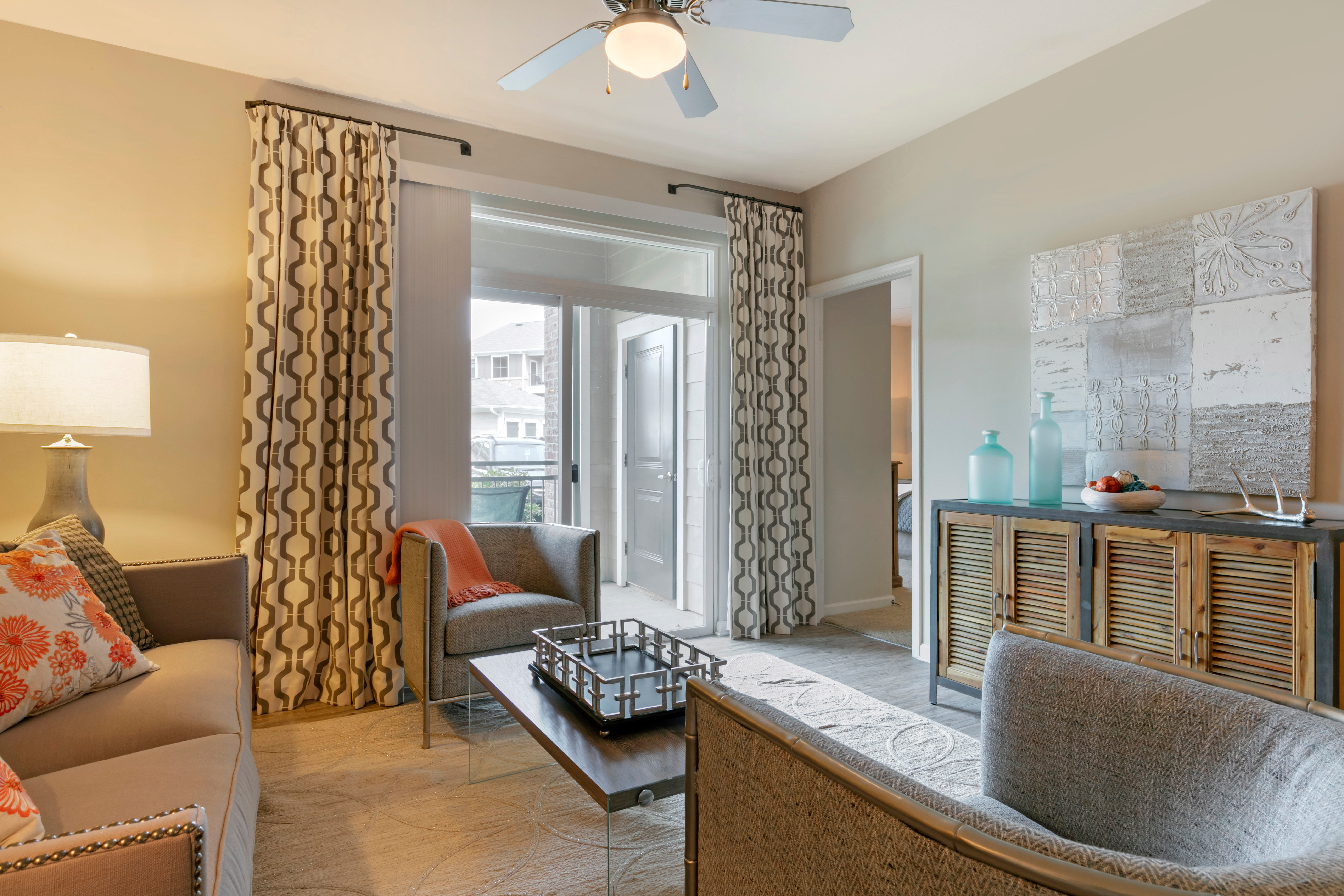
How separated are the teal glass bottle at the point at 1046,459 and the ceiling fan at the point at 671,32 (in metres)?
1.68

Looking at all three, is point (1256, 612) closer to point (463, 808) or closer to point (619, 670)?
point (619, 670)

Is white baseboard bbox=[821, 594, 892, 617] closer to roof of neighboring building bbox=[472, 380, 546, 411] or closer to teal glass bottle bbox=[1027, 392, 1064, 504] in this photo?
teal glass bottle bbox=[1027, 392, 1064, 504]

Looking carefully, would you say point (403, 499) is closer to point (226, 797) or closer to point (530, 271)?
point (530, 271)

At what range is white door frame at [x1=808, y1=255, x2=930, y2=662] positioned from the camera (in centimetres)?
374

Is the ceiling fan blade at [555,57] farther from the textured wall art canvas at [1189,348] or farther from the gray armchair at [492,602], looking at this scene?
the textured wall art canvas at [1189,348]

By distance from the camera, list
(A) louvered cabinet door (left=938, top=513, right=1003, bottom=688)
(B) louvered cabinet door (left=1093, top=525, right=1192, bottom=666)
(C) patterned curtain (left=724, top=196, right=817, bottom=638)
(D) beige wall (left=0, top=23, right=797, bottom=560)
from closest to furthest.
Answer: (B) louvered cabinet door (left=1093, top=525, right=1192, bottom=666)
(D) beige wall (left=0, top=23, right=797, bottom=560)
(A) louvered cabinet door (left=938, top=513, right=1003, bottom=688)
(C) patterned curtain (left=724, top=196, right=817, bottom=638)

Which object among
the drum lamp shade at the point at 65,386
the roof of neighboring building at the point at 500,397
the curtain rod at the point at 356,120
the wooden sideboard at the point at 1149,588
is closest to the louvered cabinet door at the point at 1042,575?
the wooden sideboard at the point at 1149,588

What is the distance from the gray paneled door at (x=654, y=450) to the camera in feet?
14.9

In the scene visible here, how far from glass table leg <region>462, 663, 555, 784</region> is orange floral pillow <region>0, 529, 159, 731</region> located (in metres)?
0.97

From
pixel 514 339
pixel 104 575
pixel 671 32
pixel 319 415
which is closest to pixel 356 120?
pixel 514 339

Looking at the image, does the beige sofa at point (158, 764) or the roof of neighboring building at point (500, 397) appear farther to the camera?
the roof of neighboring building at point (500, 397)

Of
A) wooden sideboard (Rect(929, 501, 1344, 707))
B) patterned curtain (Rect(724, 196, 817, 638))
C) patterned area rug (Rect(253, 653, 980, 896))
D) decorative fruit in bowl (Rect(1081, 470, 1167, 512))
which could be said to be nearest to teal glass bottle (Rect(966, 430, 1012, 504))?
wooden sideboard (Rect(929, 501, 1344, 707))

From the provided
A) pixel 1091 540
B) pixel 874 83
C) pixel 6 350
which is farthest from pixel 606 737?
pixel 874 83

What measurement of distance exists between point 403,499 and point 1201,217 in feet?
11.3
